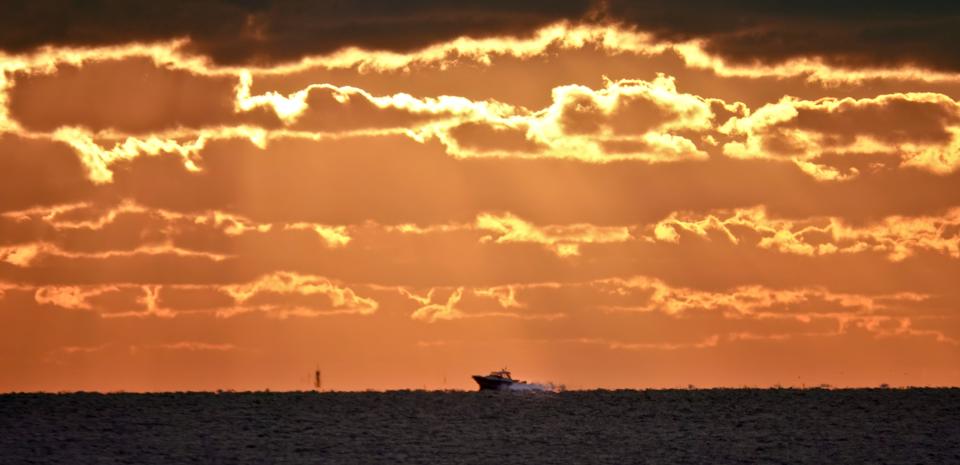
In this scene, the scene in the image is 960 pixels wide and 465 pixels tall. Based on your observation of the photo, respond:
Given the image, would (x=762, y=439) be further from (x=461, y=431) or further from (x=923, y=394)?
(x=923, y=394)

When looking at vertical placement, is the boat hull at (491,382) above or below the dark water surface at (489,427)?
above

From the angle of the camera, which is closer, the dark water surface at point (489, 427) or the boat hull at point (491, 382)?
the dark water surface at point (489, 427)

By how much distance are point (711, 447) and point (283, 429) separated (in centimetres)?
1986

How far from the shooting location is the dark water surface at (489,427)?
88.4m

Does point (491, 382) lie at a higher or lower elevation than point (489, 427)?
higher

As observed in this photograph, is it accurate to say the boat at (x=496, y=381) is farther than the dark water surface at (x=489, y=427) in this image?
Yes

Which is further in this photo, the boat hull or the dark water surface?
the boat hull

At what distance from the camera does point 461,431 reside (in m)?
96.4

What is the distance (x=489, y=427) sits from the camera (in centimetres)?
9794

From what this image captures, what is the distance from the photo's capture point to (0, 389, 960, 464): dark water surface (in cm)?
8844

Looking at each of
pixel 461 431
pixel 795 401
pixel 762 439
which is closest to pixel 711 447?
pixel 762 439

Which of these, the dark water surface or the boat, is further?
the boat

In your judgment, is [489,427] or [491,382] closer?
[489,427]

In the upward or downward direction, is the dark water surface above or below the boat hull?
below
